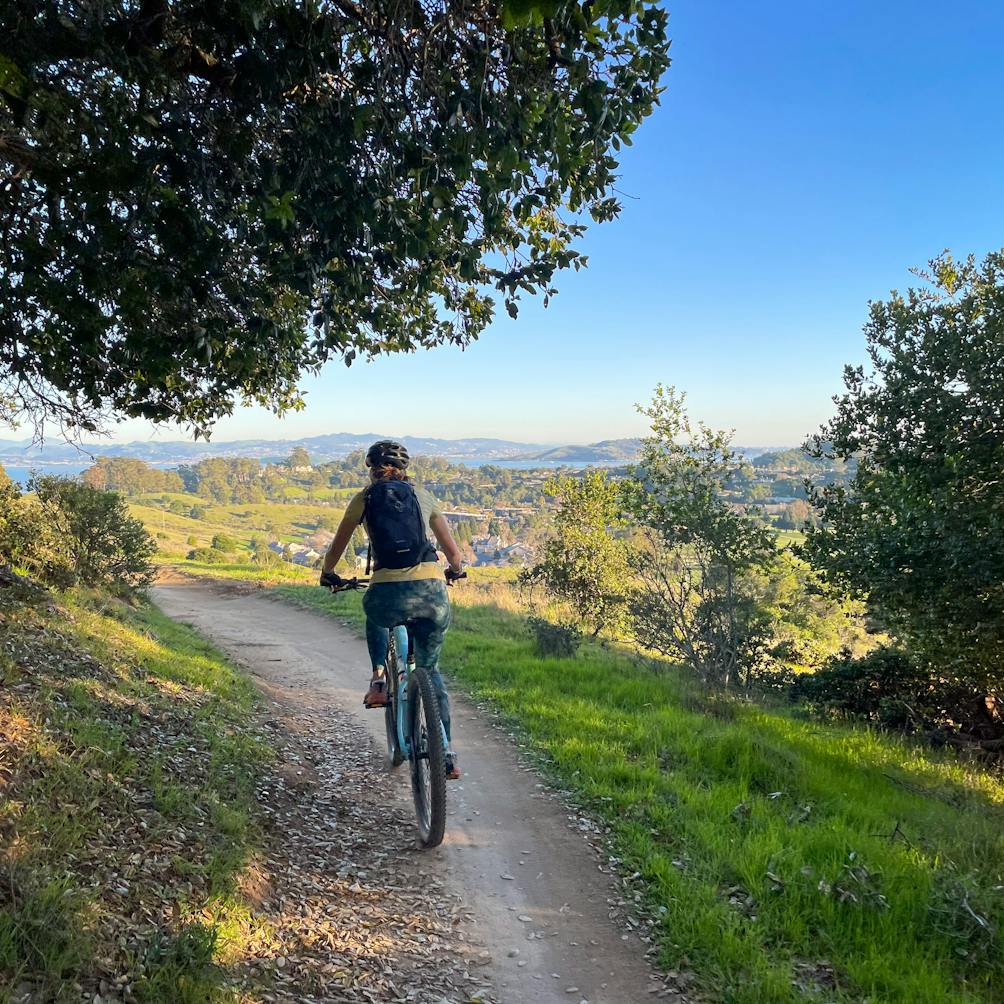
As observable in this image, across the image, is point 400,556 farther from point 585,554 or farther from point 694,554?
point 585,554

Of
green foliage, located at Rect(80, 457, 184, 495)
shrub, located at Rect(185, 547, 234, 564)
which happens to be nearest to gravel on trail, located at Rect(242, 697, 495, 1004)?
shrub, located at Rect(185, 547, 234, 564)

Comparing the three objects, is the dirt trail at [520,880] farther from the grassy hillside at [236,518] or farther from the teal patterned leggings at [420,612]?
the grassy hillside at [236,518]

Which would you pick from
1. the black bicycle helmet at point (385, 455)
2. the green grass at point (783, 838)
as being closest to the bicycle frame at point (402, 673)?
the black bicycle helmet at point (385, 455)

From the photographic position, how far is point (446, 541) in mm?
4957

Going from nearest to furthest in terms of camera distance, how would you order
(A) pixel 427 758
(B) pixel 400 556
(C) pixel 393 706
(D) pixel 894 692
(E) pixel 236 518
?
(A) pixel 427 758 < (B) pixel 400 556 < (C) pixel 393 706 < (D) pixel 894 692 < (E) pixel 236 518

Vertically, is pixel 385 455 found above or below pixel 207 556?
above

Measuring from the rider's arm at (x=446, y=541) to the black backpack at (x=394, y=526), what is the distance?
25cm

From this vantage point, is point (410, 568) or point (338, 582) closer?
point (410, 568)

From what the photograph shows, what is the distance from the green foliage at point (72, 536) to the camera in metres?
9.65

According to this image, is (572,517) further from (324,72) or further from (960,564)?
(324,72)

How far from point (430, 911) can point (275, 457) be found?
123m

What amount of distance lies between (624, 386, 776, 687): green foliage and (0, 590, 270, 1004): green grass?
7.13m

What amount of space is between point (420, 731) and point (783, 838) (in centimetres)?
261

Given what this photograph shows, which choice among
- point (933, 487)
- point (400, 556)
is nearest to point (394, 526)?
point (400, 556)
